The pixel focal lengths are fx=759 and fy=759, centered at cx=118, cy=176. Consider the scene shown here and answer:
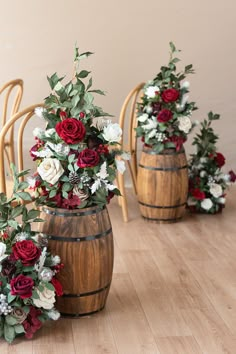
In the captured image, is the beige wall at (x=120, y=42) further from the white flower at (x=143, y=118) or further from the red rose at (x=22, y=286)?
the red rose at (x=22, y=286)

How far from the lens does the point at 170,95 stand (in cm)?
443

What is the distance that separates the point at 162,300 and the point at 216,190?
1.64 m

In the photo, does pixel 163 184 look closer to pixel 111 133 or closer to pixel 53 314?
pixel 111 133

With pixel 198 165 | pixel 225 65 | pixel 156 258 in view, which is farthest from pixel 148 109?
pixel 225 65

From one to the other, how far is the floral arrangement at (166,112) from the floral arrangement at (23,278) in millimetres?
1691

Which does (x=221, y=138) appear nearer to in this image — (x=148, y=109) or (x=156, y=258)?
(x=148, y=109)

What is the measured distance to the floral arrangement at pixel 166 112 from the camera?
4.49 m

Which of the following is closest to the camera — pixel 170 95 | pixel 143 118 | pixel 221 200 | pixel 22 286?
pixel 22 286

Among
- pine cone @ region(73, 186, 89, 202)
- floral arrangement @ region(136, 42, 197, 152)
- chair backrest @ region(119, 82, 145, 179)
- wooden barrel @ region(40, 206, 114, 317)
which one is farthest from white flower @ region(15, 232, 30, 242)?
chair backrest @ region(119, 82, 145, 179)

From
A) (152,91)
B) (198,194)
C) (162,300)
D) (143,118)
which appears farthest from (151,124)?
(162,300)

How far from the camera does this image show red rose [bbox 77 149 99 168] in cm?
294

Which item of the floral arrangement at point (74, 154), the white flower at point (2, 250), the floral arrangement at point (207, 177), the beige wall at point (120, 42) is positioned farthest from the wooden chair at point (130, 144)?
the white flower at point (2, 250)

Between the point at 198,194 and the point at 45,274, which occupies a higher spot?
the point at 45,274

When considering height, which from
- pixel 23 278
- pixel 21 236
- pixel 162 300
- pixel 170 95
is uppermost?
pixel 170 95
